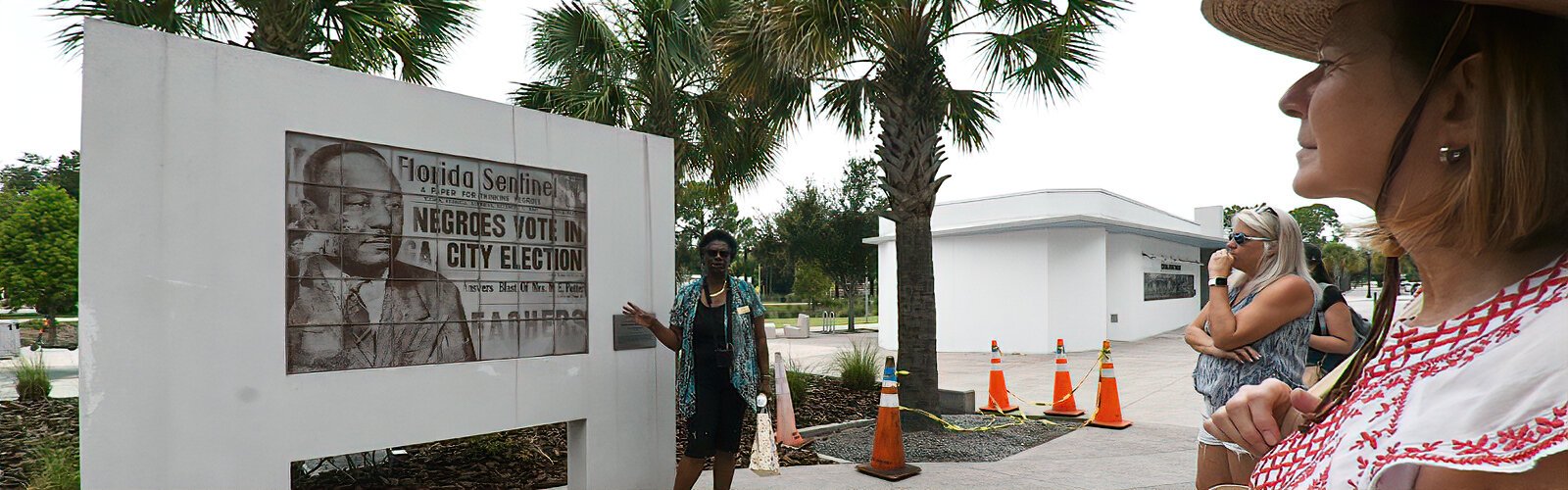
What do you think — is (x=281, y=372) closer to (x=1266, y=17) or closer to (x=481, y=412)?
(x=481, y=412)

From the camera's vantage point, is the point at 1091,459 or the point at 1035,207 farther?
the point at 1035,207

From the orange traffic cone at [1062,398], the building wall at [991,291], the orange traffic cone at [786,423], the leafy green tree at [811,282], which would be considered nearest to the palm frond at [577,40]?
the orange traffic cone at [786,423]

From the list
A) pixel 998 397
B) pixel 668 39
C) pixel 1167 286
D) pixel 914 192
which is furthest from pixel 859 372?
pixel 1167 286

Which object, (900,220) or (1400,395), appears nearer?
(1400,395)

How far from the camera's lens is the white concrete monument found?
12.1 feet

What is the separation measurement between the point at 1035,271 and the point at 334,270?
704 inches

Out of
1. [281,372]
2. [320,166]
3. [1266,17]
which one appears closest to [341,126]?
[320,166]

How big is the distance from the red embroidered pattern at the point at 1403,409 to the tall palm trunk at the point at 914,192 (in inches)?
321

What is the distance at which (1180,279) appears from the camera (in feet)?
93.8

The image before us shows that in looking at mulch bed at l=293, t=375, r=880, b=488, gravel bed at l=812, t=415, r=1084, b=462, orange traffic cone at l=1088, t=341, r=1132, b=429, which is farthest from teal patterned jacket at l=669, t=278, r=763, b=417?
orange traffic cone at l=1088, t=341, r=1132, b=429

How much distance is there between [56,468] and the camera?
18.3ft

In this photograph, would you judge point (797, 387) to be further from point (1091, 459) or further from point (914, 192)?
point (1091, 459)

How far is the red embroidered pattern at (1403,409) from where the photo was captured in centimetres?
70

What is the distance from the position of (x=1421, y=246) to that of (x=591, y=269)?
5245 mm
